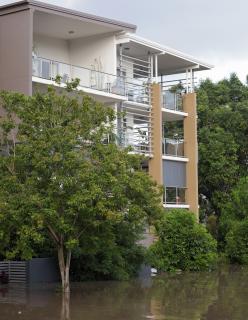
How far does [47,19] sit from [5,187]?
41.8 ft

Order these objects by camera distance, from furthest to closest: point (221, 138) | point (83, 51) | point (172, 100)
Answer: point (221, 138), point (172, 100), point (83, 51)

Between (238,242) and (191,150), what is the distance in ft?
19.7

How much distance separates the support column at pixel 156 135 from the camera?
3462 cm

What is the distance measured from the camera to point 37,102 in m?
21.1

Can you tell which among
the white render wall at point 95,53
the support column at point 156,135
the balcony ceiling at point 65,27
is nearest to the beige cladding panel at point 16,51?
the balcony ceiling at point 65,27

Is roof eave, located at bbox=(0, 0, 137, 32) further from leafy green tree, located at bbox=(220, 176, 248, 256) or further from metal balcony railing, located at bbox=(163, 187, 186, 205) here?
leafy green tree, located at bbox=(220, 176, 248, 256)

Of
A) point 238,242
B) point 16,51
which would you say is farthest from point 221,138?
point 16,51

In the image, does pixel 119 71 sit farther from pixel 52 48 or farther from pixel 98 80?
pixel 52 48

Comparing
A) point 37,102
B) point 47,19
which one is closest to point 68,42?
point 47,19

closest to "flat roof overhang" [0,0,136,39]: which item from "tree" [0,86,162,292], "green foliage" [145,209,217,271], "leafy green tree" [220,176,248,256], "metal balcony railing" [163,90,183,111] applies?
"metal balcony railing" [163,90,183,111]

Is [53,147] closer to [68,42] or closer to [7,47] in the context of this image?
[7,47]

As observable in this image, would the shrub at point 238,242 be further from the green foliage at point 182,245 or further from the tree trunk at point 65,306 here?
the tree trunk at point 65,306

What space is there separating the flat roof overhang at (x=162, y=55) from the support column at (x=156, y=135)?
201cm

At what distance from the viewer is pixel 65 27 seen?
105 ft
